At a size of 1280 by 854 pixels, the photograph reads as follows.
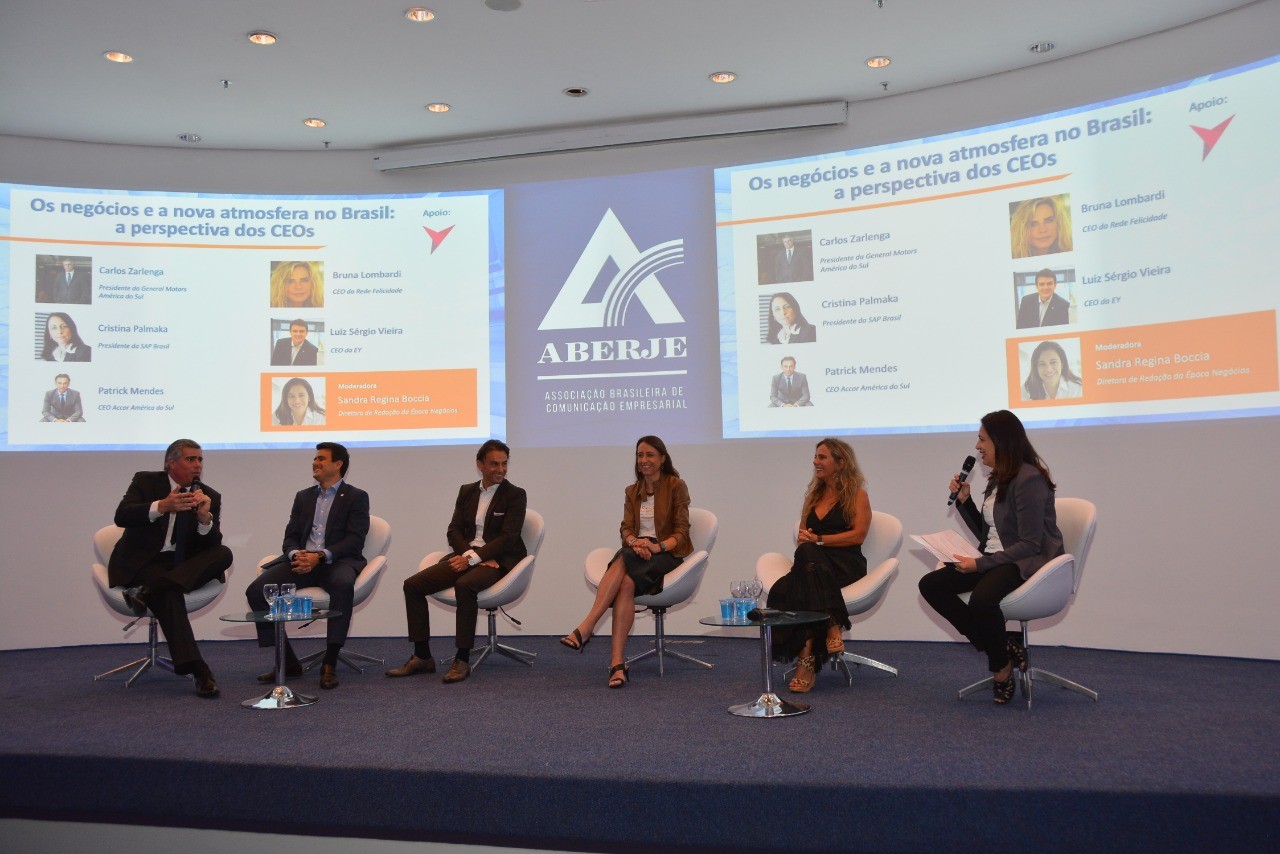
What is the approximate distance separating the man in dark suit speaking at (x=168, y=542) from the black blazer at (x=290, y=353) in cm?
199

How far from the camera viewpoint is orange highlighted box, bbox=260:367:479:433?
7109mm

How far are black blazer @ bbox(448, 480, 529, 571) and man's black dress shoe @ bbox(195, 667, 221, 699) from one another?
1.39 meters

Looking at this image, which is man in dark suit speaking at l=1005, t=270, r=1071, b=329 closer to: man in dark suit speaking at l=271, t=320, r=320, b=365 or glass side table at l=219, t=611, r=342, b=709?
glass side table at l=219, t=611, r=342, b=709

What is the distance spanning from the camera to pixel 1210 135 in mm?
5477

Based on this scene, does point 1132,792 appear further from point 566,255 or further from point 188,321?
point 188,321

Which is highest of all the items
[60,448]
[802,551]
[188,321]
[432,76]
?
[432,76]

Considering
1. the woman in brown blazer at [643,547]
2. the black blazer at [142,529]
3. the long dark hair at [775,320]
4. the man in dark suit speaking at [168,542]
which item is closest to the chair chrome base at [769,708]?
the woman in brown blazer at [643,547]

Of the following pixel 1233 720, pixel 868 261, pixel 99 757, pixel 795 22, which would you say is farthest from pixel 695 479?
pixel 99 757

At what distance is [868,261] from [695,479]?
5.90ft

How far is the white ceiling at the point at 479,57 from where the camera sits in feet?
17.5

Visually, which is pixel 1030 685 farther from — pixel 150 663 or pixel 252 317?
pixel 252 317

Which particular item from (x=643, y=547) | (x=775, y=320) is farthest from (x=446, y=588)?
(x=775, y=320)

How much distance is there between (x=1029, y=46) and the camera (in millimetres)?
5887

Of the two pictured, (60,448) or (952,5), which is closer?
(952,5)
